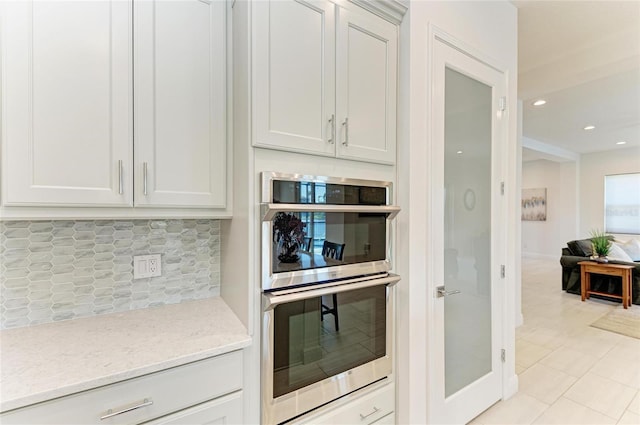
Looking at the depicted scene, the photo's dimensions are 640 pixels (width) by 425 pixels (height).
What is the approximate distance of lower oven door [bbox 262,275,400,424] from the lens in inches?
48.4

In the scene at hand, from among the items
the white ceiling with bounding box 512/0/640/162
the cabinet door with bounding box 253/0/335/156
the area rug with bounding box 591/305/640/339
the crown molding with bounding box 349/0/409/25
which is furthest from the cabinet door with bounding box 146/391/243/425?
the area rug with bounding box 591/305/640/339

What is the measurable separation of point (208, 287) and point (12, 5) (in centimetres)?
142

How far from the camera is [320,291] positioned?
51.7 inches

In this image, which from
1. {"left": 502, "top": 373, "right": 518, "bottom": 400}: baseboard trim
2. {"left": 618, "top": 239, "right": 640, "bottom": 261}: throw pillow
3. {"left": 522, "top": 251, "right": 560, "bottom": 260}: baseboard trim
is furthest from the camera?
{"left": 522, "top": 251, "right": 560, "bottom": 260}: baseboard trim

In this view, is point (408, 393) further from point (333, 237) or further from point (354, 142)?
point (354, 142)

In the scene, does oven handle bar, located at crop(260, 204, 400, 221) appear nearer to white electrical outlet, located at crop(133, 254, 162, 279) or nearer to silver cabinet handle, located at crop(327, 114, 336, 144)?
silver cabinet handle, located at crop(327, 114, 336, 144)

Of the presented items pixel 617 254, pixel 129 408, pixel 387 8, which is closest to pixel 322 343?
pixel 129 408

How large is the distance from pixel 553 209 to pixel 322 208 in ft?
31.5

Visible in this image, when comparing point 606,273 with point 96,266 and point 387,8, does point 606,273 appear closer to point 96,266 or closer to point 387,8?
point 387,8

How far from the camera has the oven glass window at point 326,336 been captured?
1.26 meters

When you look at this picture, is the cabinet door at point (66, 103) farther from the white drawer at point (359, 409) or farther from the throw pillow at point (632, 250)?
the throw pillow at point (632, 250)

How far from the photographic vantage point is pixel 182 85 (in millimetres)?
1350

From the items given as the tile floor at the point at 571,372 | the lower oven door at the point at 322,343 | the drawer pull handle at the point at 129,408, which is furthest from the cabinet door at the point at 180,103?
the tile floor at the point at 571,372

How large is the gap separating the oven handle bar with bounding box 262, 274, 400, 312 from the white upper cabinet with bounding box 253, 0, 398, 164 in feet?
2.06
